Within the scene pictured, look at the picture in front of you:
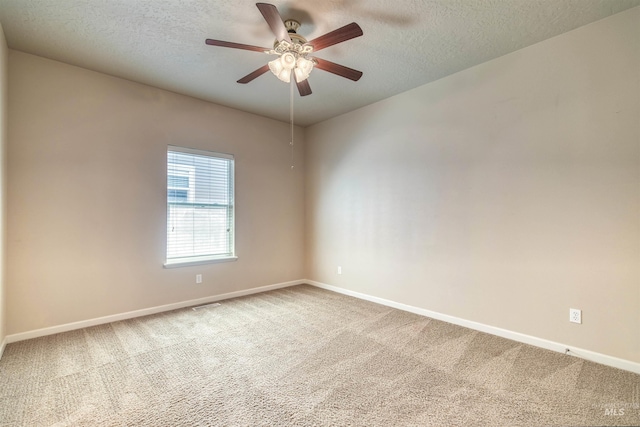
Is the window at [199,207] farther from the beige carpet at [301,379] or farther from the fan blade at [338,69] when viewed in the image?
the fan blade at [338,69]

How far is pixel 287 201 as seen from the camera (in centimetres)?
504

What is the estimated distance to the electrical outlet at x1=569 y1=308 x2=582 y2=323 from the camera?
2.50 m

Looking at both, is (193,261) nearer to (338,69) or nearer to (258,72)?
(258,72)

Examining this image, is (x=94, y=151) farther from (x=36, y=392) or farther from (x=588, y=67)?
(x=588, y=67)

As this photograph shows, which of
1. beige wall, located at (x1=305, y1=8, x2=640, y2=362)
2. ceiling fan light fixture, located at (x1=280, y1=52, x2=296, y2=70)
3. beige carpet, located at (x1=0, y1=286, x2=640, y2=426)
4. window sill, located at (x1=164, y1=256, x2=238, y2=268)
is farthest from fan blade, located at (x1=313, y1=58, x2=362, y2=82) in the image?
window sill, located at (x1=164, y1=256, x2=238, y2=268)

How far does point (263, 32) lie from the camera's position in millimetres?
2557

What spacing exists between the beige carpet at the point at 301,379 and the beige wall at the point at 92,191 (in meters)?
0.43

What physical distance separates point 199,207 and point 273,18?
2858 mm

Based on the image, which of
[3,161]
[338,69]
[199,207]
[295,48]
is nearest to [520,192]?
[338,69]

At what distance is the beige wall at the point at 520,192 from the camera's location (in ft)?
7.64

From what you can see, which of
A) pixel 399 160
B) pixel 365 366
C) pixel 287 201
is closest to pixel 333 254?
pixel 287 201

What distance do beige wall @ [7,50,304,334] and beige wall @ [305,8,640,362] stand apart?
7.78 feet

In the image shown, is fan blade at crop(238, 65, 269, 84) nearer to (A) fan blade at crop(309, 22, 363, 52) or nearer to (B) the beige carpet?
(A) fan blade at crop(309, 22, 363, 52)

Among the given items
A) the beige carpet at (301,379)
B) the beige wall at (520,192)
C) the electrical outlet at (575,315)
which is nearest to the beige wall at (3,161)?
the beige carpet at (301,379)
